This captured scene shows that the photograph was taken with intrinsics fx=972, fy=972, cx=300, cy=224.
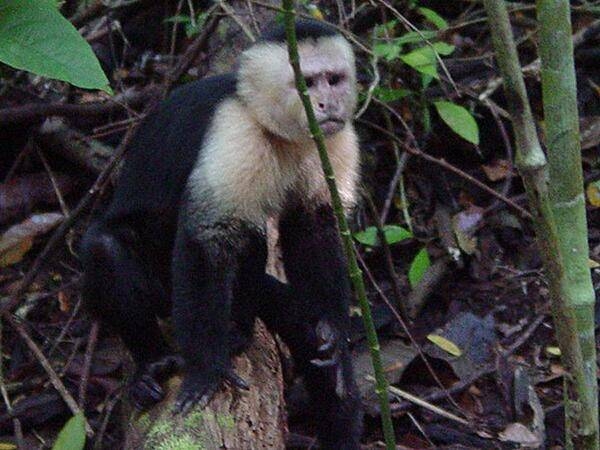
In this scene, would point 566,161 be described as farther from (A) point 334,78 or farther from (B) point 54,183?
Answer: (B) point 54,183

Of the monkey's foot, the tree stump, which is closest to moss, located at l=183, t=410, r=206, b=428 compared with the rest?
the tree stump

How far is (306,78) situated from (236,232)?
1.89 feet

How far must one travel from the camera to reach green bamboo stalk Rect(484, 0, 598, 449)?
172cm

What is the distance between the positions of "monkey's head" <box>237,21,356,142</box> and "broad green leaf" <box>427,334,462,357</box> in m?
1.38

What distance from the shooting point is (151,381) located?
3400 mm

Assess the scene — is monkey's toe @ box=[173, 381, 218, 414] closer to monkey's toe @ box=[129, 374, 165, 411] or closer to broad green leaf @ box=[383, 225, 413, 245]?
monkey's toe @ box=[129, 374, 165, 411]

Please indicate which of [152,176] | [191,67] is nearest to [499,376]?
[152,176]

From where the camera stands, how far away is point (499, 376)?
4293 mm

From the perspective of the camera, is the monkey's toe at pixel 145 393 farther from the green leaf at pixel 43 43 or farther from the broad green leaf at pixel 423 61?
the broad green leaf at pixel 423 61

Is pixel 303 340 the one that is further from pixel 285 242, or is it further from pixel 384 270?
pixel 384 270

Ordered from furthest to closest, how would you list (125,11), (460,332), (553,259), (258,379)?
(125,11), (460,332), (258,379), (553,259)

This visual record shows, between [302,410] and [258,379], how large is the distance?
0.79m

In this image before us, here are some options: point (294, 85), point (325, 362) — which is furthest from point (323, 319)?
point (294, 85)

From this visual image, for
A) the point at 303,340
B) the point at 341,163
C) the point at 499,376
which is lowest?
the point at 499,376
